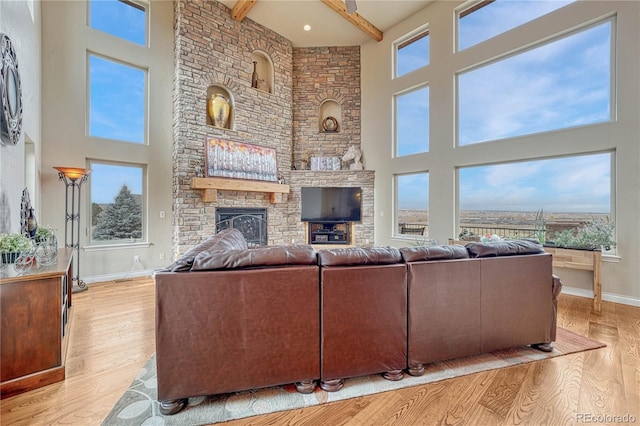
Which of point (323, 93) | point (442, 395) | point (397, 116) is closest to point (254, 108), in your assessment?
point (323, 93)

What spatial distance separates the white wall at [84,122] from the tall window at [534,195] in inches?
215

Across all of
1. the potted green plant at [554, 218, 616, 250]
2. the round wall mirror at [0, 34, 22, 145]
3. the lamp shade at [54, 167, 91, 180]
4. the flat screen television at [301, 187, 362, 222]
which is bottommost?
the potted green plant at [554, 218, 616, 250]

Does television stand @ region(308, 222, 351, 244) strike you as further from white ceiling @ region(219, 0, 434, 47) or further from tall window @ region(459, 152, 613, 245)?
white ceiling @ region(219, 0, 434, 47)

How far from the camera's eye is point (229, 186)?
5.34 meters

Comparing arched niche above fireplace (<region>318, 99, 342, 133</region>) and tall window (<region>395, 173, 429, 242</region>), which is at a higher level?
arched niche above fireplace (<region>318, 99, 342, 133</region>)

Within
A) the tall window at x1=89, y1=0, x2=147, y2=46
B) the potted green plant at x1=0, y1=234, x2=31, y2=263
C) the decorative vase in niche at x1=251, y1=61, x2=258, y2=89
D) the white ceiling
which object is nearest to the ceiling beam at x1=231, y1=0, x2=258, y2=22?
the white ceiling

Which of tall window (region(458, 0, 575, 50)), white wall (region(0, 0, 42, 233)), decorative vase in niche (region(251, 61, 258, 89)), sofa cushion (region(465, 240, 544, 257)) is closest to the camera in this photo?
sofa cushion (region(465, 240, 544, 257))

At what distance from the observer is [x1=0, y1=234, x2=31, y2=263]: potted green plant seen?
1.87 metres

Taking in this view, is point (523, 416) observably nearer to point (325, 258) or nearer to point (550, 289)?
point (550, 289)

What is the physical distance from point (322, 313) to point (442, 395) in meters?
0.90

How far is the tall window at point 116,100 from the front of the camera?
14.8 feet

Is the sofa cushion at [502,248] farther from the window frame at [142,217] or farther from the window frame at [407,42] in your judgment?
the window frame at [142,217]

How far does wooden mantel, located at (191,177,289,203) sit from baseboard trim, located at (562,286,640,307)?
5137 millimetres

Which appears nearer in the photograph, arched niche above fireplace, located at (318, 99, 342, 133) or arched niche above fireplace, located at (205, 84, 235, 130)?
arched niche above fireplace, located at (205, 84, 235, 130)
